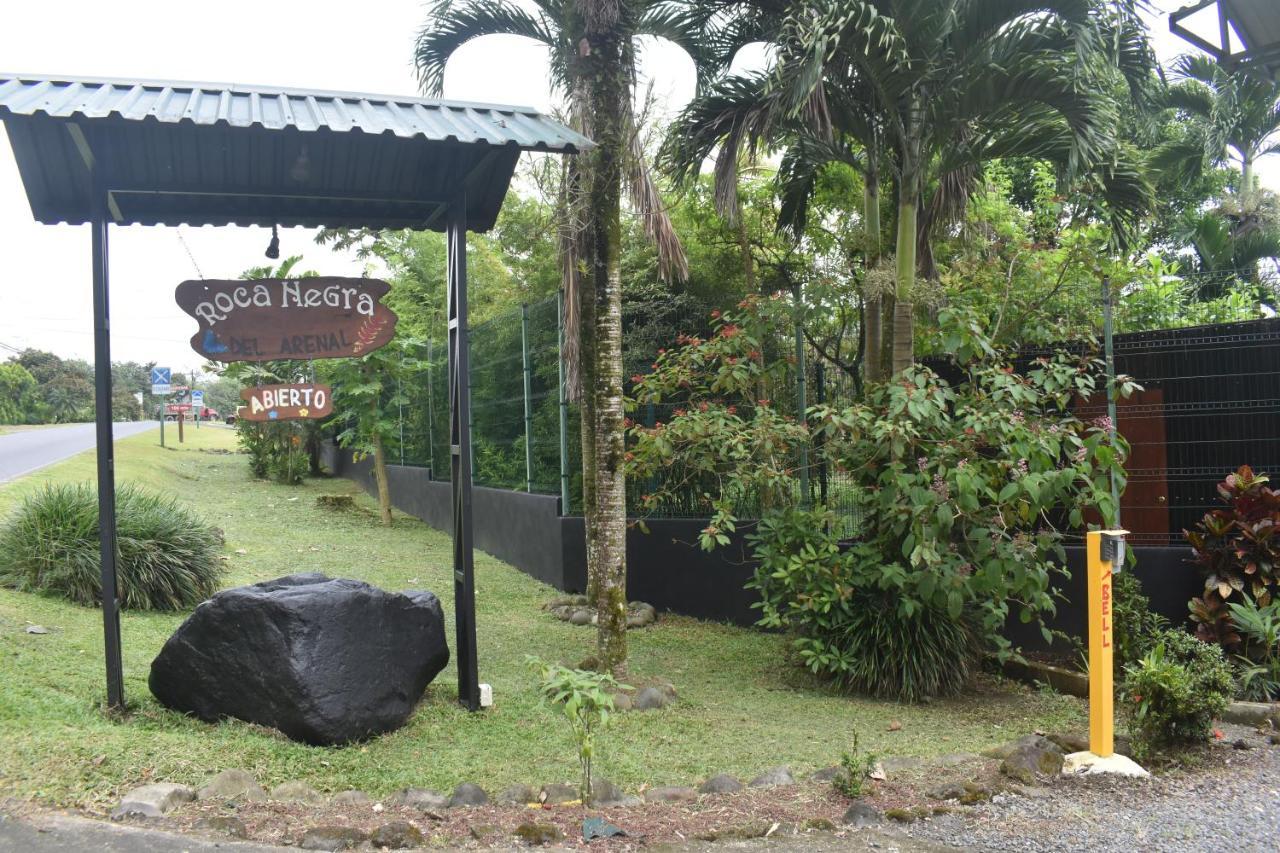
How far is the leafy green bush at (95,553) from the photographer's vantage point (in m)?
7.70

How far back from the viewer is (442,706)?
5887 mm

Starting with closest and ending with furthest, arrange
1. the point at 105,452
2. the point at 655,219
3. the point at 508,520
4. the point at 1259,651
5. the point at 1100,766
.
A: the point at 1100,766
the point at 105,452
the point at 1259,651
the point at 655,219
the point at 508,520

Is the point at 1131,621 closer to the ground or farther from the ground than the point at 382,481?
closer to the ground

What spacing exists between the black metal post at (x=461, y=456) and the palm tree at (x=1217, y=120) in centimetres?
1543

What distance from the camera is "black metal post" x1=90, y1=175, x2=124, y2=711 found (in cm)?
520

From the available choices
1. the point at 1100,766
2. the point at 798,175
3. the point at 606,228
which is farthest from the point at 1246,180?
the point at 1100,766

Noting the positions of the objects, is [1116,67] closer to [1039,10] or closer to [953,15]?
[1039,10]

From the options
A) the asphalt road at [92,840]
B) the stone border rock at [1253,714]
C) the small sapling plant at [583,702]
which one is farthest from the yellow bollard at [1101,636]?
the asphalt road at [92,840]

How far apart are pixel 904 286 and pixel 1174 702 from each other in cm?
349

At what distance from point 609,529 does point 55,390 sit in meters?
69.1

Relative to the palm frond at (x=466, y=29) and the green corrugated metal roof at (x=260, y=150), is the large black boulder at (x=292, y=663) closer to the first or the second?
the green corrugated metal roof at (x=260, y=150)

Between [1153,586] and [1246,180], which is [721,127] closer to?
[1153,586]

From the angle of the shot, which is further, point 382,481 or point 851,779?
point 382,481

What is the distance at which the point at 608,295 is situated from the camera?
21.8ft
